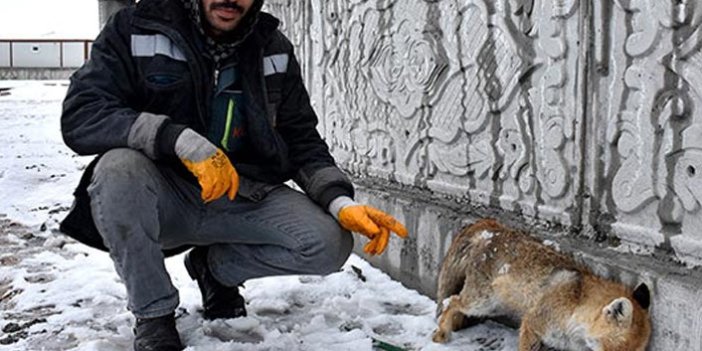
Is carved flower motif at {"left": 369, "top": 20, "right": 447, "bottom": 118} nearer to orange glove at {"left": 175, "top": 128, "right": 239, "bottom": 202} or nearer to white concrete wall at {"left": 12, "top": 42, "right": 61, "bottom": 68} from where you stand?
orange glove at {"left": 175, "top": 128, "right": 239, "bottom": 202}

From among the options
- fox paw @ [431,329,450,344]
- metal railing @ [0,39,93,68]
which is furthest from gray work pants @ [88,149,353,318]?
metal railing @ [0,39,93,68]

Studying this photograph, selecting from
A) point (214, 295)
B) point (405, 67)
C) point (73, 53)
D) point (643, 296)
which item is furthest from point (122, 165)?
point (73, 53)

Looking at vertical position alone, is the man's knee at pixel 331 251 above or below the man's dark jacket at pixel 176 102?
below

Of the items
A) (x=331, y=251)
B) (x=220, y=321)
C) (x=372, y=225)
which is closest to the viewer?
(x=372, y=225)

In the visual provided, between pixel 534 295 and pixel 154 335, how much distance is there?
1437 millimetres

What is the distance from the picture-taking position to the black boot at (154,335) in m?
2.95

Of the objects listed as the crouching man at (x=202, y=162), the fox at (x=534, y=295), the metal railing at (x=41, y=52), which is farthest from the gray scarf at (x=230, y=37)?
the metal railing at (x=41, y=52)

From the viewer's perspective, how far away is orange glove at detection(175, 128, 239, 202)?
2.78 m

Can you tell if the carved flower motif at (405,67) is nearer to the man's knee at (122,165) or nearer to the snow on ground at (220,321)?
the snow on ground at (220,321)

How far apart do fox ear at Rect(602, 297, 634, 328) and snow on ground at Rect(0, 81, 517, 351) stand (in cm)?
68

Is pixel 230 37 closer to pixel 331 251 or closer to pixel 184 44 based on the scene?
pixel 184 44

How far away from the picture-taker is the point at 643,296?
261cm

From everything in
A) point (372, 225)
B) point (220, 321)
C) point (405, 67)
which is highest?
point (405, 67)

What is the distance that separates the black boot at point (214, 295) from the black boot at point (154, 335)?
48cm
